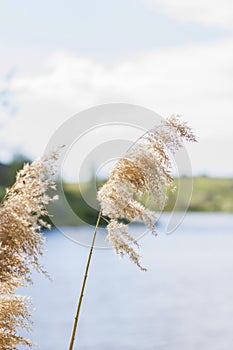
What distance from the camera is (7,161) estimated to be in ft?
60.8

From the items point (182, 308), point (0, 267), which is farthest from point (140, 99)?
point (0, 267)

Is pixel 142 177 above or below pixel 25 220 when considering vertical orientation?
above

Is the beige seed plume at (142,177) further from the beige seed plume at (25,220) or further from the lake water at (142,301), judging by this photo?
the lake water at (142,301)

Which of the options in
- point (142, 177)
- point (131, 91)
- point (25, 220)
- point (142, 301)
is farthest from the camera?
point (131, 91)

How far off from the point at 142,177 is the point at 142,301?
10.7 meters

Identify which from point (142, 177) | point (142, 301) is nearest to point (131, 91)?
point (142, 301)

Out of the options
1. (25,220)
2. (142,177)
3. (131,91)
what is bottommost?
(25,220)

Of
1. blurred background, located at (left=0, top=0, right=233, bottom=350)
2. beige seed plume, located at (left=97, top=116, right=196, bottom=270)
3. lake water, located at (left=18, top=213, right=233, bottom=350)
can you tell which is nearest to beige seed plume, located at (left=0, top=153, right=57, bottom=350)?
beige seed plume, located at (left=97, top=116, right=196, bottom=270)

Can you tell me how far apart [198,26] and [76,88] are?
5.26m

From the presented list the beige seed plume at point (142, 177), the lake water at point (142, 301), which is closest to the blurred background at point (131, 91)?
the lake water at point (142, 301)

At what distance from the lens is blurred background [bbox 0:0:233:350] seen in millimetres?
15859

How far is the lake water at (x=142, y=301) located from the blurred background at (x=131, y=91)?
2.7 inches

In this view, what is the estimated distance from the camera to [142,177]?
5.67 ft

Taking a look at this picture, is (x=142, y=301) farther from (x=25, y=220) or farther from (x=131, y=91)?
(x=131, y=91)
